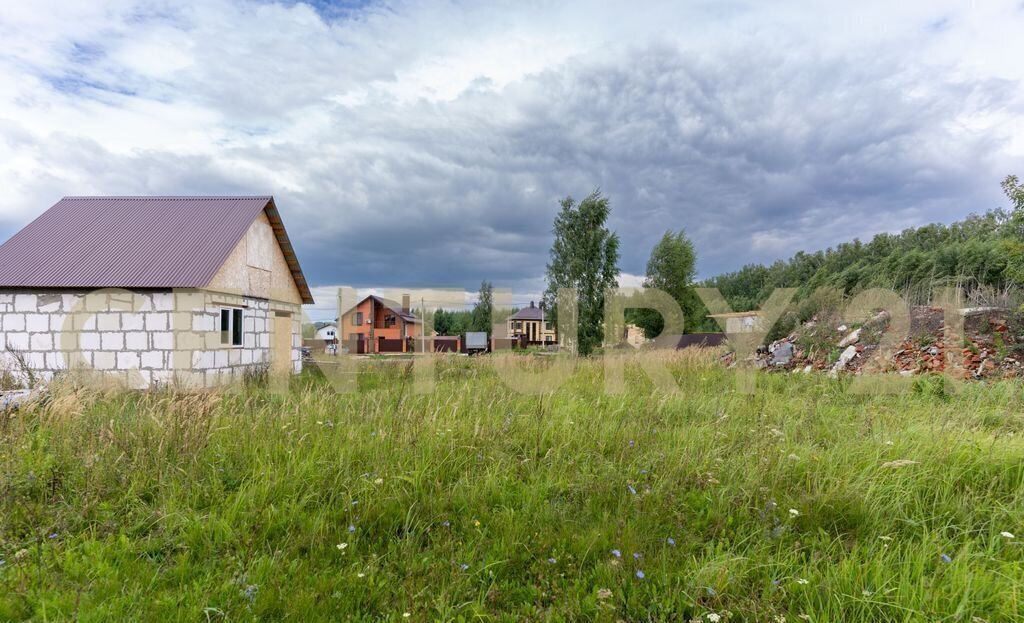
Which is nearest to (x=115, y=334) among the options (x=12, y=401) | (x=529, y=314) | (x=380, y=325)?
(x=12, y=401)

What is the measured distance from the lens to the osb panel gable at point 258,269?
428 inches

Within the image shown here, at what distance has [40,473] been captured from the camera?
325 centimetres

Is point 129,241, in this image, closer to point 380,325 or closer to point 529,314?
point 380,325

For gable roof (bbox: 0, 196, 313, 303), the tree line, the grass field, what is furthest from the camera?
the tree line

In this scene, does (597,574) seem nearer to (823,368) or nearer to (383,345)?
(823,368)

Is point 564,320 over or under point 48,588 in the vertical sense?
over

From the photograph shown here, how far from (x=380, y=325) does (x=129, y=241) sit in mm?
32879

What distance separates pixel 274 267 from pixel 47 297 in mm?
4850

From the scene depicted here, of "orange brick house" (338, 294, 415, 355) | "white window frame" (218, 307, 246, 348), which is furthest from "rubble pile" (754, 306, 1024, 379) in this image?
"orange brick house" (338, 294, 415, 355)

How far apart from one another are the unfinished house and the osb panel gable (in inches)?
2.0

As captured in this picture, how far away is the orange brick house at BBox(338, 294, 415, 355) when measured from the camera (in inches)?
1645

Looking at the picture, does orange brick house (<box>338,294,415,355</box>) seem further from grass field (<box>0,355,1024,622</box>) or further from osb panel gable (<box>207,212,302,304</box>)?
grass field (<box>0,355,1024,622</box>)

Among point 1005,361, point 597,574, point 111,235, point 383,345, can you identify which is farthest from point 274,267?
point 383,345

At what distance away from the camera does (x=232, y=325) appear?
11188 mm
